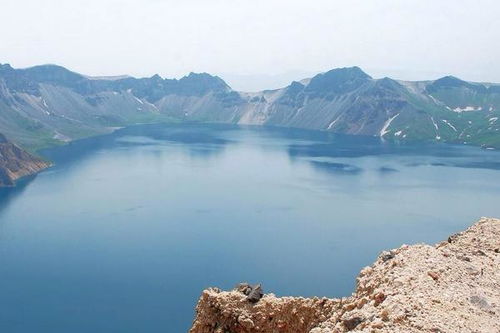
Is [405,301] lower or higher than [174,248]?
higher

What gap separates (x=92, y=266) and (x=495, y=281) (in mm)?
109885

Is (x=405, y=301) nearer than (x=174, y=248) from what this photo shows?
Yes

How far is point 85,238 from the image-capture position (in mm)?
144500

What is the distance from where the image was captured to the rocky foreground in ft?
66.5

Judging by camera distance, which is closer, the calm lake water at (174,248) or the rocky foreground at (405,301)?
the rocky foreground at (405,301)

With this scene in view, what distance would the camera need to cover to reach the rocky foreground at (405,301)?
66.5ft

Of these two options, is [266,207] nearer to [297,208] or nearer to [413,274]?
[297,208]

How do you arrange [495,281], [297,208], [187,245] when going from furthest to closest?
[297,208], [187,245], [495,281]

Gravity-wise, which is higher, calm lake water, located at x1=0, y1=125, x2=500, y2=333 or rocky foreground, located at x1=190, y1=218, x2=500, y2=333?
rocky foreground, located at x1=190, y1=218, x2=500, y2=333

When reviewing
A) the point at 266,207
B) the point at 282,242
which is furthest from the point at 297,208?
the point at 282,242

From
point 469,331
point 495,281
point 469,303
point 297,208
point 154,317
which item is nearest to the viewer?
point 469,331

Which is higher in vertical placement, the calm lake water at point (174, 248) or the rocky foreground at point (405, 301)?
the rocky foreground at point (405, 301)

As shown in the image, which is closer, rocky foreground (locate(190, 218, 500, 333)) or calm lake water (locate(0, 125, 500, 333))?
rocky foreground (locate(190, 218, 500, 333))

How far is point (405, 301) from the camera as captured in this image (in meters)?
21.0
